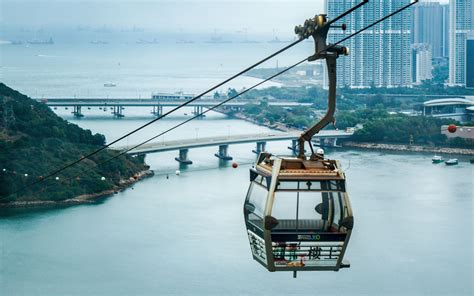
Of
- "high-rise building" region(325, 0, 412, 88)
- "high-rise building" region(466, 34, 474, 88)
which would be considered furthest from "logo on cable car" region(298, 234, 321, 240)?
"high-rise building" region(466, 34, 474, 88)

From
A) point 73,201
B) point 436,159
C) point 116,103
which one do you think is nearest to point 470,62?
point 116,103

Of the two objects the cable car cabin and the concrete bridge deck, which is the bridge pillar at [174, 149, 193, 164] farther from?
the cable car cabin

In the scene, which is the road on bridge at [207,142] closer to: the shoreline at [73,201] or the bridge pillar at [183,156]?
the bridge pillar at [183,156]

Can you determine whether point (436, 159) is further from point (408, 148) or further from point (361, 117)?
point (361, 117)

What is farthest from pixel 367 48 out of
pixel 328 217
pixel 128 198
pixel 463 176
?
pixel 328 217

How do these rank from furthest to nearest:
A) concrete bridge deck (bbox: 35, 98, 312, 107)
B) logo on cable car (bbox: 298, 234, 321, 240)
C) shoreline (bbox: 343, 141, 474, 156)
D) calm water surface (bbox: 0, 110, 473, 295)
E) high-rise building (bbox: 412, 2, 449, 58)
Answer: high-rise building (bbox: 412, 2, 449, 58) → concrete bridge deck (bbox: 35, 98, 312, 107) → shoreline (bbox: 343, 141, 474, 156) → calm water surface (bbox: 0, 110, 473, 295) → logo on cable car (bbox: 298, 234, 321, 240)

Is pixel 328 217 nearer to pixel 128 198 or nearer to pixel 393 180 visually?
pixel 128 198

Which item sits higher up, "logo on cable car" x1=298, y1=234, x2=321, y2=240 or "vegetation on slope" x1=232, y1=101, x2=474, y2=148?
"vegetation on slope" x1=232, y1=101, x2=474, y2=148
